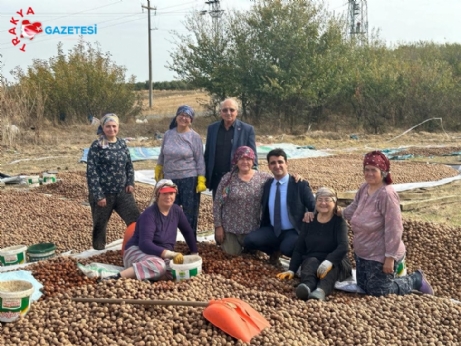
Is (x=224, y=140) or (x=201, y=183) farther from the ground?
(x=224, y=140)

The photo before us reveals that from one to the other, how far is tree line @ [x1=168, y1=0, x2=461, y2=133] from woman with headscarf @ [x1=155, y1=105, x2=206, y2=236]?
48.0ft

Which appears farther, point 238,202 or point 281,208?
point 238,202

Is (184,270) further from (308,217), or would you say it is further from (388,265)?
(388,265)

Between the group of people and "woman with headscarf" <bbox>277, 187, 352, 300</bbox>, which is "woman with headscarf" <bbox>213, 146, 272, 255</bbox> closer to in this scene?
the group of people

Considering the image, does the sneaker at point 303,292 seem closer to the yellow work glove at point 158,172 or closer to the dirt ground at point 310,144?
the yellow work glove at point 158,172

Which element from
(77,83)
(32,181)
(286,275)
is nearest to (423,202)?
(286,275)

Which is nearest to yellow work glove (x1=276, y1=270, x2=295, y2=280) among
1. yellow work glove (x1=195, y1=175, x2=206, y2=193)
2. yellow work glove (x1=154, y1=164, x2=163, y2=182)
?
yellow work glove (x1=195, y1=175, x2=206, y2=193)

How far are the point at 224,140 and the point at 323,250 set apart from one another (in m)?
1.45

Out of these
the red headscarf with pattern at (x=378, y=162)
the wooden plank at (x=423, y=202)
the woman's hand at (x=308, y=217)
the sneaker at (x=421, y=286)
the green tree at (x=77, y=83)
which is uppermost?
the green tree at (x=77, y=83)

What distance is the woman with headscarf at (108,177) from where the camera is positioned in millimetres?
4984

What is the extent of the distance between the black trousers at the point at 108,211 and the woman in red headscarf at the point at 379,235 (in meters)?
2.28

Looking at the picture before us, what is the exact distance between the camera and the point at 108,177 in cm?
505

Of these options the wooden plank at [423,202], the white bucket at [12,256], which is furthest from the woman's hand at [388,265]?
the white bucket at [12,256]

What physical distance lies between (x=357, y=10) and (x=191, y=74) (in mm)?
20093
